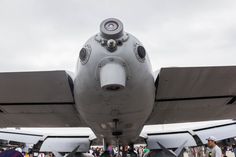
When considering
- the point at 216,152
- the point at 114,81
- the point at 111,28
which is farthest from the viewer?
the point at 216,152

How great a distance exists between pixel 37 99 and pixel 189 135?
1138 centimetres

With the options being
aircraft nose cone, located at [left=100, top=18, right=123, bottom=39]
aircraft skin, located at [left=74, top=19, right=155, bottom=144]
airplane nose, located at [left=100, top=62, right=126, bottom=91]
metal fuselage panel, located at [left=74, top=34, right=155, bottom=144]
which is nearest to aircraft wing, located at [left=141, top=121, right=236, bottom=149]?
metal fuselage panel, located at [left=74, top=34, right=155, bottom=144]

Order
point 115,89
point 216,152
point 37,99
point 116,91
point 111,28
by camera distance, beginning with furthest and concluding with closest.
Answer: point 216,152 < point 37,99 < point 116,91 < point 115,89 < point 111,28

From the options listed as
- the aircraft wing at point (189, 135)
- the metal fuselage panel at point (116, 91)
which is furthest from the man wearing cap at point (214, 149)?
the aircraft wing at point (189, 135)

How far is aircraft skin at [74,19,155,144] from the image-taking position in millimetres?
6098

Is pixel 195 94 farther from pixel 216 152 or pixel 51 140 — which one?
Result: pixel 51 140

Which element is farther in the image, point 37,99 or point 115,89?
point 37,99

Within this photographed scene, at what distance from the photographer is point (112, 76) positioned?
5863 millimetres

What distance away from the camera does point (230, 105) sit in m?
9.65

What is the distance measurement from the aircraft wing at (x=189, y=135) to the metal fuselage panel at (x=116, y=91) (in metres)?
9.15

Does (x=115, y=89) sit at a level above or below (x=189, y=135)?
below

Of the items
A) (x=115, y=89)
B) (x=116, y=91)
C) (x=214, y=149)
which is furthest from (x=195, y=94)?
(x=115, y=89)

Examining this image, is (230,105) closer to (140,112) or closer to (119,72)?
(140,112)

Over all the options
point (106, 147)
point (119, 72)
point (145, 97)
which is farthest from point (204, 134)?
point (119, 72)
